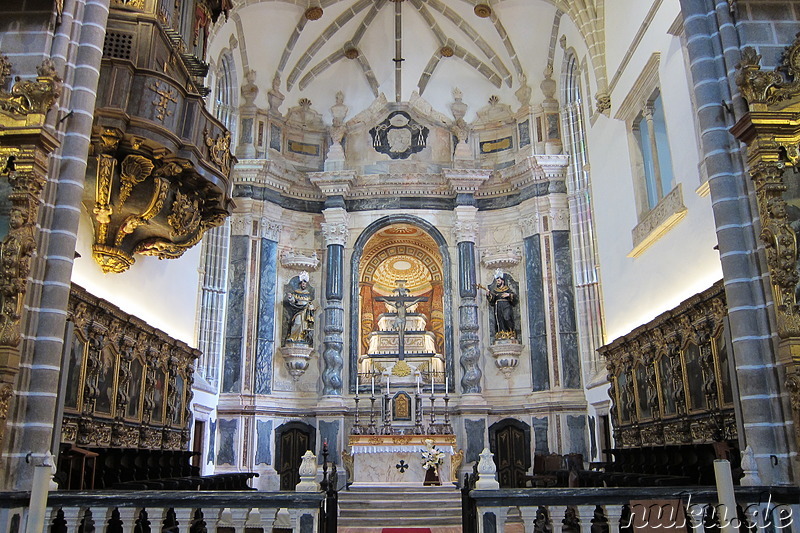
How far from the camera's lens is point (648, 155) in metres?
14.3

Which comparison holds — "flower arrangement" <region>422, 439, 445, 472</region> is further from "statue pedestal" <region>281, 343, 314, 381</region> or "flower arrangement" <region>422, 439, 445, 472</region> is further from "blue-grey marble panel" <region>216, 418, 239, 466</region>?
"blue-grey marble panel" <region>216, 418, 239, 466</region>

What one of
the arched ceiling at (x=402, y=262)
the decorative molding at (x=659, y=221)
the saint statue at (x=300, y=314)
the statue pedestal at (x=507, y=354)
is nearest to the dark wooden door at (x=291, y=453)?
the saint statue at (x=300, y=314)

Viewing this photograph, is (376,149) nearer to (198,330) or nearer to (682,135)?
(198,330)

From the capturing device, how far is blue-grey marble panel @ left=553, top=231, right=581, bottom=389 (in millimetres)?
18422

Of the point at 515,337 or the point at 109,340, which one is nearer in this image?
the point at 109,340

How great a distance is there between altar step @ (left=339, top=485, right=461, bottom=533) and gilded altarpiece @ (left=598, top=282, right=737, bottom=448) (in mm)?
3746

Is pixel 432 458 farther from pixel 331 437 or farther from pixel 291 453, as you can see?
pixel 291 453

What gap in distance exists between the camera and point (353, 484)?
16141 mm

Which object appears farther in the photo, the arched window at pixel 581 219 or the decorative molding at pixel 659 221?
the arched window at pixel 581 219

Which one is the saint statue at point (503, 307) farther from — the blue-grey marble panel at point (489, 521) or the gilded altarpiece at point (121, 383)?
the blue-grey marble panel at point (489, 521)

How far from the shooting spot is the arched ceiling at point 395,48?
67.4 feet

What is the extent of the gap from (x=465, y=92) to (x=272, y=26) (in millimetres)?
6311

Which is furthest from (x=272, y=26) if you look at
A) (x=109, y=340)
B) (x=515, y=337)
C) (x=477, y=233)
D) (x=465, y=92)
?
(x=109, y=340)

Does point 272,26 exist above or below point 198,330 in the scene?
above
